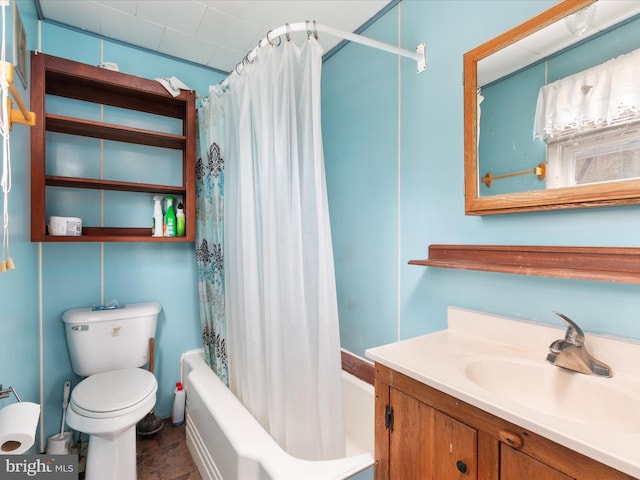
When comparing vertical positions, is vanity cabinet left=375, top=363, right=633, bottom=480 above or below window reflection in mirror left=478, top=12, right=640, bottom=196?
below

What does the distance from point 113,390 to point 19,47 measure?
1.55 m

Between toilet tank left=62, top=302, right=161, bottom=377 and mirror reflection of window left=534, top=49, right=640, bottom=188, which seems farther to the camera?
toilet tank left=62, top=302, right=161, bottom=377

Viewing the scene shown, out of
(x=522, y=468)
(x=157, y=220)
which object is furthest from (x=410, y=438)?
(x=157, y=220)

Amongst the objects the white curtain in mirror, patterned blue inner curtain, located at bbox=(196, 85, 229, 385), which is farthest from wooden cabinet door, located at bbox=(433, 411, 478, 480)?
patterned blue inner curtain, located at bbox=(196, 85, 229, 385)

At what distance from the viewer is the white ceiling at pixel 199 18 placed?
5.32ft

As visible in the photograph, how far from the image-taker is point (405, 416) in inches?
35.9

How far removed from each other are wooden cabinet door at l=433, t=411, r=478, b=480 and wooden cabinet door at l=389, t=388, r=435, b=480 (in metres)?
0.02

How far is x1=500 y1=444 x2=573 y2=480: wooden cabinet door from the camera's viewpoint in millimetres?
626

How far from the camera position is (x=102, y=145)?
75.4 inches

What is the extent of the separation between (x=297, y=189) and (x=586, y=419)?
1.11m

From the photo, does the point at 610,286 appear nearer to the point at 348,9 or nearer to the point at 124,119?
the point at 348,9

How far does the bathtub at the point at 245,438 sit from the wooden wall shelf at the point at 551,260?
2.65ft

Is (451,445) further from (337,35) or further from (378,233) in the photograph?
(337,35)

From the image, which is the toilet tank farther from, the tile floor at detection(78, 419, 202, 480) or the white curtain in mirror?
the white curtain in mirror
